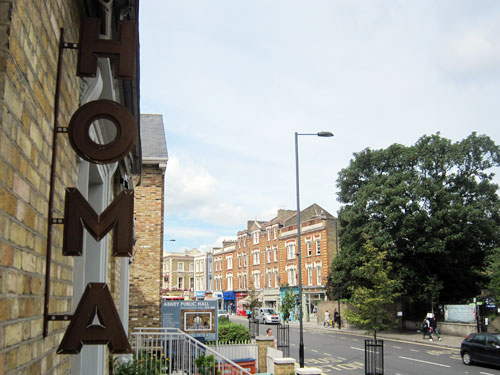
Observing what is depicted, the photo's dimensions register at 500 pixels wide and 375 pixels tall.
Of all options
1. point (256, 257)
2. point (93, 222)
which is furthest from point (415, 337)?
point (256, 257)

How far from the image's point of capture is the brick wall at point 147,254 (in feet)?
55.0

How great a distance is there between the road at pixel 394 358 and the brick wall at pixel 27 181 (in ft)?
60.5

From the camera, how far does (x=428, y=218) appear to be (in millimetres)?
37469

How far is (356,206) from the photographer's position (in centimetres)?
4012

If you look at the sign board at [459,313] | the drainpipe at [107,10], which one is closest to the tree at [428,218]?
the sign board at [459,313]

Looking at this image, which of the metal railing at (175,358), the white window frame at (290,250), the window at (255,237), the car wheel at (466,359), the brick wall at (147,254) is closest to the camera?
the metal railing at (175,358)

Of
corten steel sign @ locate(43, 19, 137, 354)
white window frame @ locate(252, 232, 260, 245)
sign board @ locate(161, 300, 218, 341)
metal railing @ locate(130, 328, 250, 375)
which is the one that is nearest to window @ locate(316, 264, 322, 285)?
white window frame @ locate(252, 232, 260, 245)

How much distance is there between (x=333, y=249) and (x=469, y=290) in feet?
52.5

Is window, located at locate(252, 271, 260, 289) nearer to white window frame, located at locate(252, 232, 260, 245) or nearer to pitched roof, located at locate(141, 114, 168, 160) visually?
white window frame, located at locate(252, 232, 260, 245)

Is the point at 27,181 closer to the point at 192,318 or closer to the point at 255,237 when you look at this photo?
the point at 192,318

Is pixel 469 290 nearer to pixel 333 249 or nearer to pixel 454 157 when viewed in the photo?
pixel 454 157

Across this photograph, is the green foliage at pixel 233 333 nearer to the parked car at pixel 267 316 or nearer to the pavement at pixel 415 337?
the pavement at pixel 415 337

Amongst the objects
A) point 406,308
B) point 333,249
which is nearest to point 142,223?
point 406,308

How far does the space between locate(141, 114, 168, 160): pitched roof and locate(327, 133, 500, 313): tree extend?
21.4 meters
